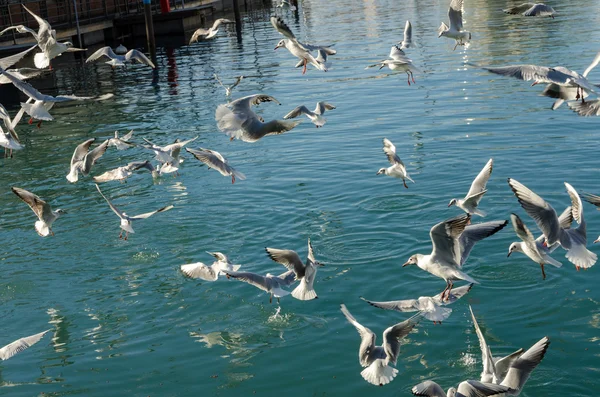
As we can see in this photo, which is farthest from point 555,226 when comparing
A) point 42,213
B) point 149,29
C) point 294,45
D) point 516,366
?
point 149,29

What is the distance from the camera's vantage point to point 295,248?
12586mm

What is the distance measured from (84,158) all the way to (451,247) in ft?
28.2

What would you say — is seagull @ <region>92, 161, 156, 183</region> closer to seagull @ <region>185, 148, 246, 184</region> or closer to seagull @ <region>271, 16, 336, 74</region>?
seagull @ <region>185, 148, 246, 184</region>

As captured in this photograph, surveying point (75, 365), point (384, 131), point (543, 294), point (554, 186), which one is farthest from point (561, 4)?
point (75, 365)

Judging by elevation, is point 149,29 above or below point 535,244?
below

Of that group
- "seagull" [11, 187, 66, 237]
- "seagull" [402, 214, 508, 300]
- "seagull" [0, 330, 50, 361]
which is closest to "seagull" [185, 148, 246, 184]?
"seagull" [11, 187, 66, 237]

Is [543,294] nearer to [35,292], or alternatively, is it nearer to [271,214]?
[271,214]

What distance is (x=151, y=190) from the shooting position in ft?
53.9

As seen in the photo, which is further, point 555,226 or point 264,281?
point 264,281

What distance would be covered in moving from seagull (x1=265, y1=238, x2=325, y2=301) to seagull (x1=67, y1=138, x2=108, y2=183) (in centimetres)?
619

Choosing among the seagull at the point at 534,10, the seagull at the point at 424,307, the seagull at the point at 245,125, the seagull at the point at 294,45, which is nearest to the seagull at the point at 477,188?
the seagull at the point at 424,307

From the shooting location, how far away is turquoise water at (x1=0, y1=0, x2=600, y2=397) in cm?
930

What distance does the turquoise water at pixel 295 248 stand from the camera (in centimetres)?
930

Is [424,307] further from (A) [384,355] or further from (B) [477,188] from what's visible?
(B) [477,188]
